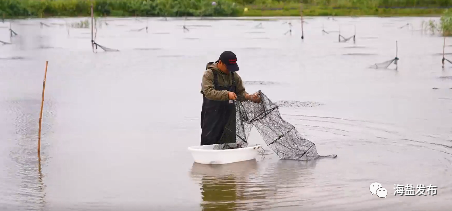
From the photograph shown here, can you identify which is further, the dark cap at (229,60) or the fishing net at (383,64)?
the fishing net at (383,64)

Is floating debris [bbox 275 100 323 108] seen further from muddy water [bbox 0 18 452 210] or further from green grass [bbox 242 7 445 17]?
green grass [bbox 242 7 445 17]

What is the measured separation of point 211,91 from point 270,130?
3.25 feet

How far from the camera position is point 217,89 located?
7.49 m

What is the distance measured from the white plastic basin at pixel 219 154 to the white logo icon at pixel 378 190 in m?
1.36

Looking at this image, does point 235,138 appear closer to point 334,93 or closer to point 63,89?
point 334,93

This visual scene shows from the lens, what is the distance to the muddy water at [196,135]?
6.73 meters

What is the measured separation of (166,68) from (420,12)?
37693 mm

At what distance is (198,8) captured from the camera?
60.1m

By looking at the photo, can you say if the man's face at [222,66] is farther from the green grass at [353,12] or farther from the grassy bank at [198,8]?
the grassy bank at [198,8]

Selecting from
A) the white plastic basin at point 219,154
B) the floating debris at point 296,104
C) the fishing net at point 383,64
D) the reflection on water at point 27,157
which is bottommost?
the reflection on water at point 27,157

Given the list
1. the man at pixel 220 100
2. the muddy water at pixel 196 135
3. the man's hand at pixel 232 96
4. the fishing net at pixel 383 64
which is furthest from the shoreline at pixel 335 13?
the man's hand at pixel 232 96

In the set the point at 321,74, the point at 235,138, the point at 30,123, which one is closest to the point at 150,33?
the point at 321,74

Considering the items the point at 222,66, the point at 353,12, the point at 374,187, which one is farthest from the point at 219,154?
the point at 353,12

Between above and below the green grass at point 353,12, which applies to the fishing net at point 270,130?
below
